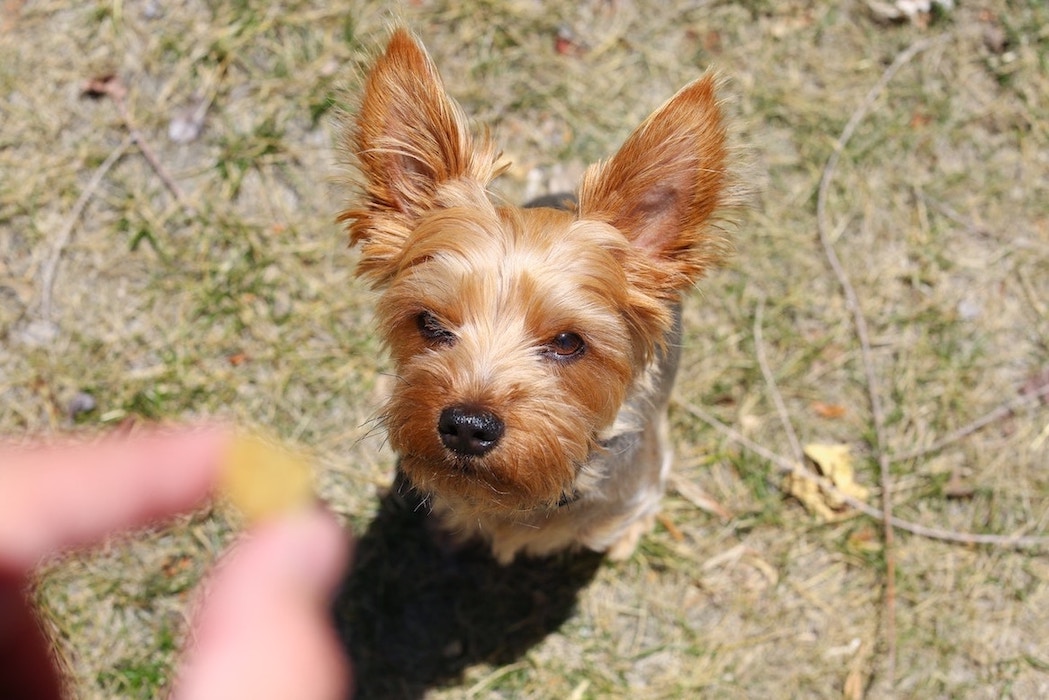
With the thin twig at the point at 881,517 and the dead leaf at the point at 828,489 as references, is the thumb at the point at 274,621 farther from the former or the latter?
the dead leaf at the point at 828,489

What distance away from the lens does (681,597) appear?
14.5 ft

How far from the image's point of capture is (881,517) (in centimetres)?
445

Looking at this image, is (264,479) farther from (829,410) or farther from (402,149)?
(829,410)

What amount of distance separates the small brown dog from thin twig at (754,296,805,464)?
1790 millimetres

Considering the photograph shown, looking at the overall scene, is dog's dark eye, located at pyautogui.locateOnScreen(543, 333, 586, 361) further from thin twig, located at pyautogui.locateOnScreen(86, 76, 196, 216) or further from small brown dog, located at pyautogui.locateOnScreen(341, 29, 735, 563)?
thin twig, located at pyautogui.locateOnScreen(86, 76, 196, 216)

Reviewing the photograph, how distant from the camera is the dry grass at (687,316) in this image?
4301 millimetres

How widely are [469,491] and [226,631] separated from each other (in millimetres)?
2084

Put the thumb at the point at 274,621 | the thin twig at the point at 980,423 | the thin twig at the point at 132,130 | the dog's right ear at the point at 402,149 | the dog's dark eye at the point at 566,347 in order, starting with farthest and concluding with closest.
→ the thin twig at the point at 132,130, the thin twig at the point at 980,423, the thumb at the point at 274,621, the dog's dark eye at the point at 566,347, the dog's right ear at the point at 402,149

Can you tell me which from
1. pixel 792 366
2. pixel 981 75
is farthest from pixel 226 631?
pixel 981 75

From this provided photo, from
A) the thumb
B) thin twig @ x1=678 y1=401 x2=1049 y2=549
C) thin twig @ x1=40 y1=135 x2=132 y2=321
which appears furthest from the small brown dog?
thin twig @ x1=40 y1=135 x2=132 y2=321

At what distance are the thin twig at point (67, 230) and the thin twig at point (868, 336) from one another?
12.9ft

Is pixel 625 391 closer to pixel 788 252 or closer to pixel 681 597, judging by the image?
pixel 681 597

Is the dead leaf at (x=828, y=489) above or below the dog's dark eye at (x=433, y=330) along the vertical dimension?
below

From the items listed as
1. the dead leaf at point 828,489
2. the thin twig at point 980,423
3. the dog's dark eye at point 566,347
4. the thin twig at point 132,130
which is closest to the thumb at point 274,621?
the thin twig at point 132,130
